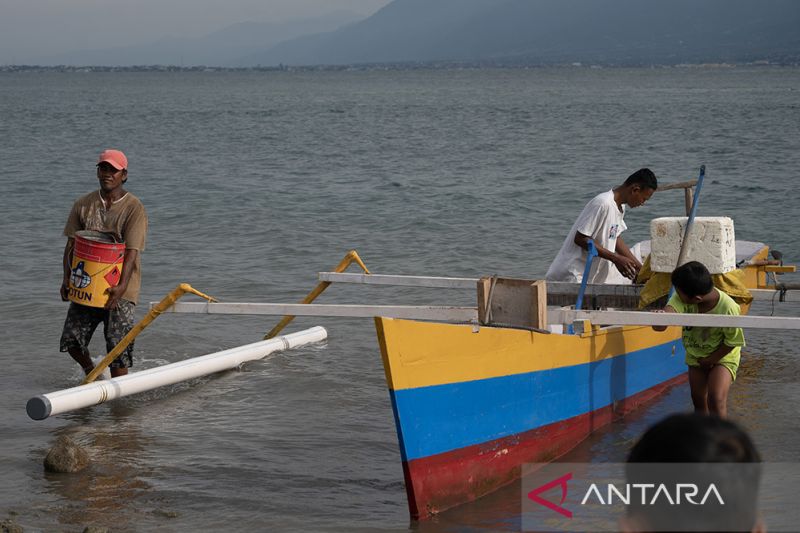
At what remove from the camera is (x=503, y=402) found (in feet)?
18.4

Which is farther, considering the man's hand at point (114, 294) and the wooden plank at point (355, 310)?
the man's hand at point (114, 294)

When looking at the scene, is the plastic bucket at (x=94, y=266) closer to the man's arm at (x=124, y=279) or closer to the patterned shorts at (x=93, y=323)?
the man's arm at (x=124, y=279)

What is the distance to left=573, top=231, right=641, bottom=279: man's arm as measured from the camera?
713 centimetres

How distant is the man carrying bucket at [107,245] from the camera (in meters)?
6.44

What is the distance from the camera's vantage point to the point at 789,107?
52.7 meters

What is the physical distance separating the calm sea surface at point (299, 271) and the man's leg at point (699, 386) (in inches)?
28.5

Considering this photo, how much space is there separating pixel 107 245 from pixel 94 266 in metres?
0.16

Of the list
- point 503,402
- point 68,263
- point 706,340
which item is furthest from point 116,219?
point 706,340

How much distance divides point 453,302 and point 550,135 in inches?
1080

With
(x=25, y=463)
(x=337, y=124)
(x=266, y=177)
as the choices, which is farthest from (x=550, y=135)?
(x=25, y=463)

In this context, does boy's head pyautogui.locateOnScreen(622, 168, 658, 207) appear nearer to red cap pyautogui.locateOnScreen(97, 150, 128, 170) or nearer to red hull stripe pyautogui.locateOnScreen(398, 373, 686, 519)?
red hull stripe pyautogui.locateOnScreen(398, 373, 686, 519)

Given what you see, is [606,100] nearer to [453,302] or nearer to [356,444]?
[453,302]

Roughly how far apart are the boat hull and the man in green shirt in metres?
0.63

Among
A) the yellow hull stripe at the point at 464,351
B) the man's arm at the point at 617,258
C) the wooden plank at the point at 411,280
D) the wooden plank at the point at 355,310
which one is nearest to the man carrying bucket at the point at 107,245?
the wooden plank at the point at 355,310
